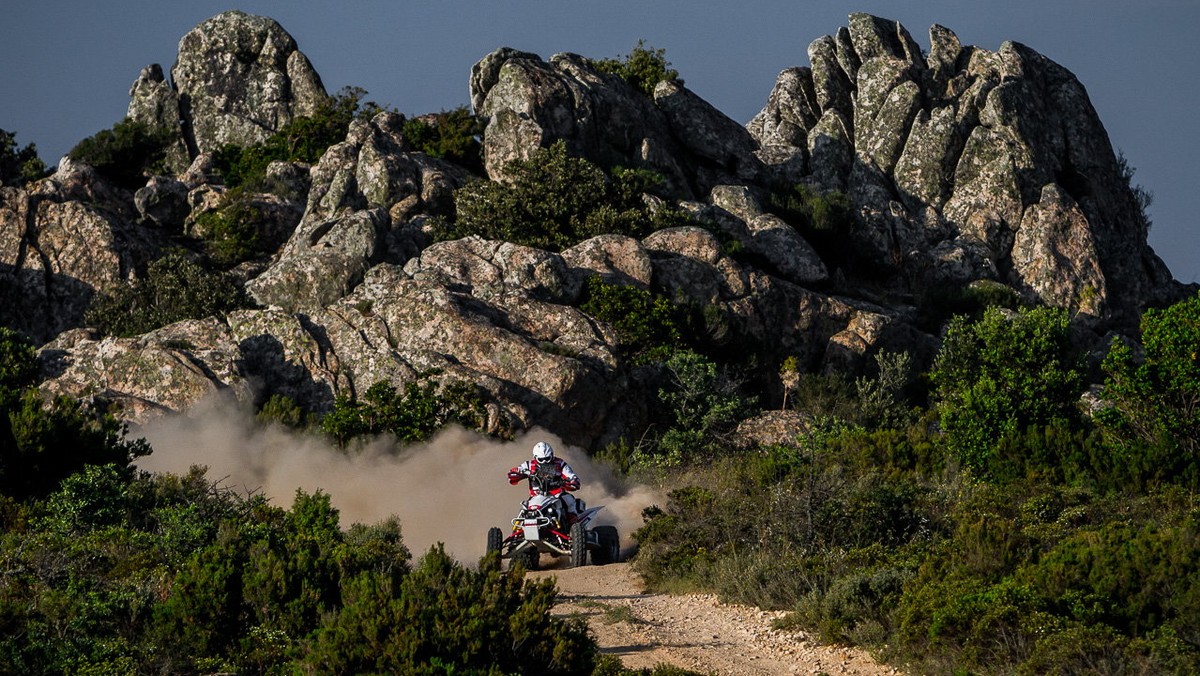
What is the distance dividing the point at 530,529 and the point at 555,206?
83.7 feet

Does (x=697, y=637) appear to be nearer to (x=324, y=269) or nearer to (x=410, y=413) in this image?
(x=410, y=413)

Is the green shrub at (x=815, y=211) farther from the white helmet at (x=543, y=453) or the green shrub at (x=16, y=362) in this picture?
the white helmet at (x=543, y=453)

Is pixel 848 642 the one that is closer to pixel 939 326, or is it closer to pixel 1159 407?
pixel 1159 407

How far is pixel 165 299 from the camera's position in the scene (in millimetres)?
41750

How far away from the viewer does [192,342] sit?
3297 cm

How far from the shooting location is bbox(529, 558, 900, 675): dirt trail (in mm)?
14367

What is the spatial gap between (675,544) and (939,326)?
3075 centimetres

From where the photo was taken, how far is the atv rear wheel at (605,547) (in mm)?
21281

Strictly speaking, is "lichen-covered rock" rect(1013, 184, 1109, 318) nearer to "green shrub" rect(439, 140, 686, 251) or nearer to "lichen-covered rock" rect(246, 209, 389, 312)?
"green shrub" rect(439, 140, 686, 251)

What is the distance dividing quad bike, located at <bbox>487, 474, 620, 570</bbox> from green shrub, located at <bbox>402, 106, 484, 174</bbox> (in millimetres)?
33772

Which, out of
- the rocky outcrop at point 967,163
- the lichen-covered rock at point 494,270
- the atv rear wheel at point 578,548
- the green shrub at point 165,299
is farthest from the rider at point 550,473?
the rocky outcrop at point 967,163

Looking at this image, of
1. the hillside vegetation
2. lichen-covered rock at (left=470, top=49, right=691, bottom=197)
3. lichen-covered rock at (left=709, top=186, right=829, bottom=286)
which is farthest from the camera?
lichen-covered rock at (left=470, top=49, right=691, bottom=197)

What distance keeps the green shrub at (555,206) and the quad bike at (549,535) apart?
22804 millimetres

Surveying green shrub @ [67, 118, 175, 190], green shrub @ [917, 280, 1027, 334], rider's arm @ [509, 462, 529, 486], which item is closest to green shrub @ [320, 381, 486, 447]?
rider's arm @ [509, 462, 529, 486]
